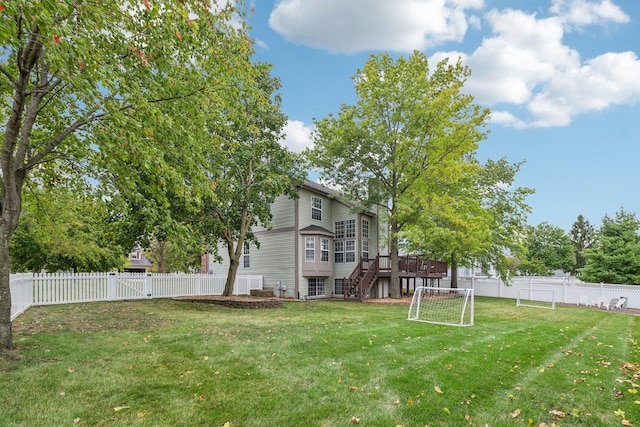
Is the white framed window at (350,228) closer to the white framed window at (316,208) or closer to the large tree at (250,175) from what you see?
the white framed window at (316,208)

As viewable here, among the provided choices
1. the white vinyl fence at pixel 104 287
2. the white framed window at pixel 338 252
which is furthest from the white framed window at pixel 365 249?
the white vinyl fence at pixel 104 287

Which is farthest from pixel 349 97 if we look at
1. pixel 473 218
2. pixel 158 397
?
pixel 158 397

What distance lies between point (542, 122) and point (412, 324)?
686 inches

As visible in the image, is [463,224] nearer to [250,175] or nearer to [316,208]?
[316,208]

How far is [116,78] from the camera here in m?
6.37

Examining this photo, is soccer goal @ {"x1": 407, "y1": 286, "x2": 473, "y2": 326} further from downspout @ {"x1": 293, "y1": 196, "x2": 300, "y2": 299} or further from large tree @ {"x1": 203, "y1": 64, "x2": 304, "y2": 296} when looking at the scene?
large tree @ {"x1": 203, "y1": 64, "x2": 304, "y2": 296}

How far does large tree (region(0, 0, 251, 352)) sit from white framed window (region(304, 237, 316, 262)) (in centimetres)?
1415

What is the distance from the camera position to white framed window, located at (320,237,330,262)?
74.4 ft

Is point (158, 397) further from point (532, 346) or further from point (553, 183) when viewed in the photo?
point (553, 183)

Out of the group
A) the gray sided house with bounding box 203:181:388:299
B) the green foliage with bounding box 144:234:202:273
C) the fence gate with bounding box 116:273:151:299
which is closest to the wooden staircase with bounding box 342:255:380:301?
the gray sided house with bounding box 203:181:388:299

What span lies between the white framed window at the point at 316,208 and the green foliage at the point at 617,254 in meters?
19.2

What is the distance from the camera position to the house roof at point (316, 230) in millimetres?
21642

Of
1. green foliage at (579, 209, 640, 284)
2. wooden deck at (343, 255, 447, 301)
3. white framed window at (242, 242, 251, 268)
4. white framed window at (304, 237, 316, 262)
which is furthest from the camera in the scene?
green foliage at (579, 209, 640, 284)

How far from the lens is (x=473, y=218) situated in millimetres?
18906
